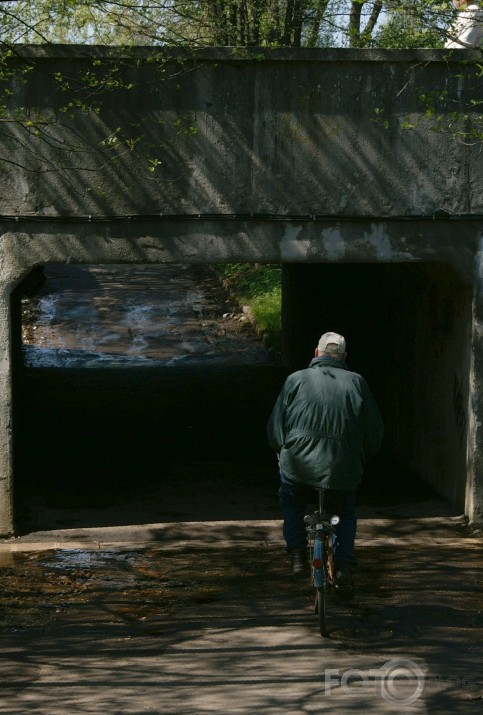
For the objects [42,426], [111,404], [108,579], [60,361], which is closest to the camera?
[108,579]

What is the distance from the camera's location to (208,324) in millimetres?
23953

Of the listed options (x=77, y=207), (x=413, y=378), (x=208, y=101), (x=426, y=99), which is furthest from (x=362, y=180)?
(x=413, y=378)

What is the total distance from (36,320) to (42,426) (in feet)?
32.5

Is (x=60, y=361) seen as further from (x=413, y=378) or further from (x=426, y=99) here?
(x=426, y=99)

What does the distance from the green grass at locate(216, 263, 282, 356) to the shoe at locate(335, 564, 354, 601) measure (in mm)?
12851

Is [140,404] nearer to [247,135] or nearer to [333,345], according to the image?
[247,135]

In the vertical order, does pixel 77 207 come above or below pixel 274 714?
above

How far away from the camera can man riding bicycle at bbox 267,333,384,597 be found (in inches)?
286

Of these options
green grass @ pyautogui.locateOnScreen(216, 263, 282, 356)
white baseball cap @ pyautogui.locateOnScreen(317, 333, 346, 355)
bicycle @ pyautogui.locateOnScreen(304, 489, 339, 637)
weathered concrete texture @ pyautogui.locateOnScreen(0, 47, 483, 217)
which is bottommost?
bicycle @ pyautogui.locateOnScreen(304, 489, 339, 637)

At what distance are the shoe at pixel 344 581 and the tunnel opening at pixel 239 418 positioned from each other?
3.01m

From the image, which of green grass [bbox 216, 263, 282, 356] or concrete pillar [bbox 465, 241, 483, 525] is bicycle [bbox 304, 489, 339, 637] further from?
green grass [bbox 216, 263, 282, 356]

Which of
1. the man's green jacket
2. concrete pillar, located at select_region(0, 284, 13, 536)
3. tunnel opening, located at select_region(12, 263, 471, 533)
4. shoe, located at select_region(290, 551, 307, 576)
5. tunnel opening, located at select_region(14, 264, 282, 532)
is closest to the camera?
the man's green jacket

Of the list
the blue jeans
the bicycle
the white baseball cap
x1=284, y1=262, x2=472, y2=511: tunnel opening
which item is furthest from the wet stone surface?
the bicycle

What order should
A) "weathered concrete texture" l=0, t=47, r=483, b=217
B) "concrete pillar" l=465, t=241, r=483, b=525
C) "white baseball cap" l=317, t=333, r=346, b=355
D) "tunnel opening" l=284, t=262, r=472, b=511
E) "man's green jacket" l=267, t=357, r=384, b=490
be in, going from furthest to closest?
"tunnel opening" l=284, t=262, r=472, b=511
"concrete pillar" l=465, t=241, r=483, b=525
"weathered concrete texture" l=0, t=47, r=483, b=217
"white baseball cap" l=317, t=333, r=346, b=355
"man's green jacket" l=267, t=357, r=384, b=490
